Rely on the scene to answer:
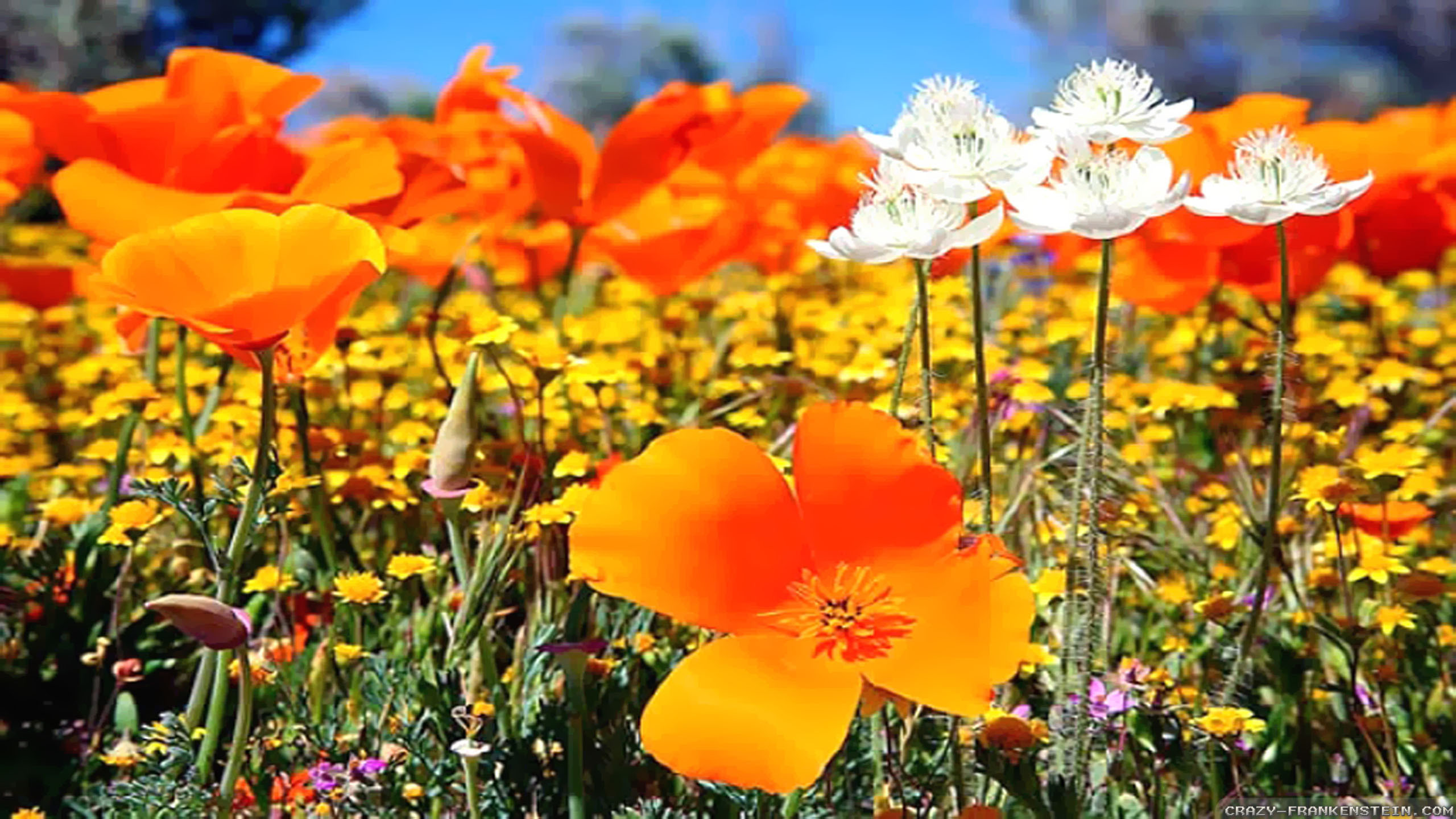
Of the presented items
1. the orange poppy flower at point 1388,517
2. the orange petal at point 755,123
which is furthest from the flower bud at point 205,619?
the orange petal at point 755,123

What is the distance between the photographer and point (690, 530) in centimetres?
90

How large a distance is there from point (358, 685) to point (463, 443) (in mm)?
399

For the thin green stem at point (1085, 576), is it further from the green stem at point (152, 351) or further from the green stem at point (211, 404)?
the green stem at point (152, 351)

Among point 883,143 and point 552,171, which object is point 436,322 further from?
point 883,143

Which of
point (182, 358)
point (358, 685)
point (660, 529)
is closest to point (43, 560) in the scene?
point (182, 358)

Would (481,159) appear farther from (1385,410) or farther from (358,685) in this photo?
(1385,410)

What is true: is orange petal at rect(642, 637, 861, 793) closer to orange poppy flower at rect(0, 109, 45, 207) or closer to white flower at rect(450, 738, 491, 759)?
white flower at rect(450, 738, 491, 759)

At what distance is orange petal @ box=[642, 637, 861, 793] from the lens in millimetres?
801

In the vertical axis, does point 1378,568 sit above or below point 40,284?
below

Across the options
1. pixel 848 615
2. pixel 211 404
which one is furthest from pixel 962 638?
pixel 211 404

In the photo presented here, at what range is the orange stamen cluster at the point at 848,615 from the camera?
2.88ft

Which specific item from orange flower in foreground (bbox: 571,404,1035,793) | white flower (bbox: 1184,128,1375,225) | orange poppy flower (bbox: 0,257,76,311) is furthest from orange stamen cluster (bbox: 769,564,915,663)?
orange poppy flower (bbox: 0,257,76,311)

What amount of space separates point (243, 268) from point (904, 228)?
1.41 feet

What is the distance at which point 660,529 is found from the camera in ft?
2.92
